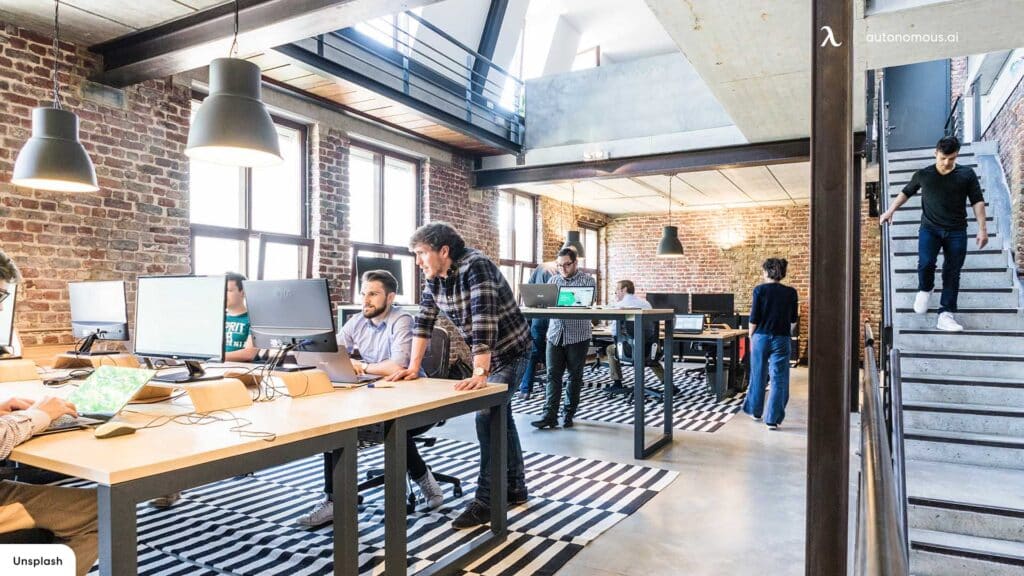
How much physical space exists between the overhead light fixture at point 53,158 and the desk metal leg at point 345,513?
2594 millimetres

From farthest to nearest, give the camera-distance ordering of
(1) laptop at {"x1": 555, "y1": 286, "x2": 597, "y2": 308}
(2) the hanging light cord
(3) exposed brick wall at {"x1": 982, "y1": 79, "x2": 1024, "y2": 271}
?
(1) laptop at {"x1": 555, "y1": 286, "x2": 597, "y2": 308}, (3) exposed brick wall at {"x1": 982, "y1": 79, "x2": 1024, "y2": 271}, (2) the hanging light cord

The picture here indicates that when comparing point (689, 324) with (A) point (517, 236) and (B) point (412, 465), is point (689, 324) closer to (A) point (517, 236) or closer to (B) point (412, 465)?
(A) point (517, 236)

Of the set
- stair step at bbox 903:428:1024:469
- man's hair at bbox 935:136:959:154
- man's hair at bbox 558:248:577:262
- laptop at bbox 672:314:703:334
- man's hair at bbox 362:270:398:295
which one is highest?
man's hair at bbox 935:136:959:154

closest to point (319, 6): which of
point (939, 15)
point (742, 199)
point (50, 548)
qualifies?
point (50, 548)

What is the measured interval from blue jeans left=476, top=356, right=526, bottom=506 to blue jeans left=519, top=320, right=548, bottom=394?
138 inches

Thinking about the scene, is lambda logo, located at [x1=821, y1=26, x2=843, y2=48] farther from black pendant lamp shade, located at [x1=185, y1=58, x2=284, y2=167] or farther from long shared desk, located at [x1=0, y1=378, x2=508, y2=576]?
black pendant lamp shade, located at [x1=185, y1=58, x2=284, y2=167]

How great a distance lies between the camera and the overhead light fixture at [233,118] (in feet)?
8.72

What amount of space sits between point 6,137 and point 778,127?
652cm

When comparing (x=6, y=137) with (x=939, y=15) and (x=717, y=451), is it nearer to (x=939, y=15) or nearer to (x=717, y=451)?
(x=717, y=451)

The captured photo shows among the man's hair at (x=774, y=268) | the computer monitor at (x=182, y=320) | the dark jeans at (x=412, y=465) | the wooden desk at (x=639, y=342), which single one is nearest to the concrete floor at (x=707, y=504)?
the wooden desk at (x=639, y=342)

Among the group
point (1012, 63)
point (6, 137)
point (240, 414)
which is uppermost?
point (1012, 63)

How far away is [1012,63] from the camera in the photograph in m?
5.62

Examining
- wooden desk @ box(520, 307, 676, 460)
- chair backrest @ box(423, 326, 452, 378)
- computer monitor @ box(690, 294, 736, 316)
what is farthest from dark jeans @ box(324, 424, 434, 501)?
computer monitor @ box(690, 294, 736, 316)

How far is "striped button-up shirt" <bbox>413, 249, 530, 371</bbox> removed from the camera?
2.86 meters
